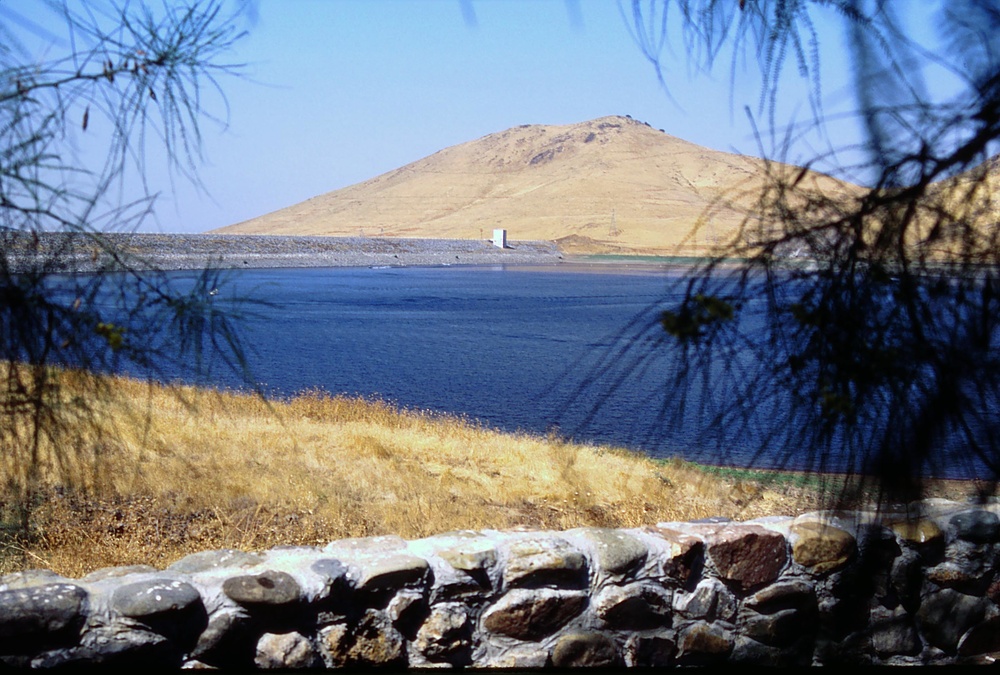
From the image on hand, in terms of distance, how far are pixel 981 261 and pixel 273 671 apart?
2531 millimetres

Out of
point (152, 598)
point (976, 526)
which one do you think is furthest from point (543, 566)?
point (976, 526)

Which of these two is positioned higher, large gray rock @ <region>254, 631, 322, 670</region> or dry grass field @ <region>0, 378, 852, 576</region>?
large gray rock @ <region>254, 631, 322, 670</region>

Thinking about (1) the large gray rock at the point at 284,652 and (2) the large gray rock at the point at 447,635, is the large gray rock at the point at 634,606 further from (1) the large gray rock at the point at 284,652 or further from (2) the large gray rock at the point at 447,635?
(1) the large gray rock at the point at 284,652

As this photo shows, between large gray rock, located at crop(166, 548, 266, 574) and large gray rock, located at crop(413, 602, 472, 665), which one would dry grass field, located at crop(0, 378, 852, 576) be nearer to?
large gray rock, located at crop(166, 548, 266, 574)

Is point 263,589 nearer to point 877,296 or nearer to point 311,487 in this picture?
point 877,296

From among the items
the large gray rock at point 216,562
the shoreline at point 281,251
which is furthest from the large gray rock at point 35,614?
the shoreline at point 281,251

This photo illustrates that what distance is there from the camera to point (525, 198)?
320 feet

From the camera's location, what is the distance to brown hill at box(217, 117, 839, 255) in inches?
2665

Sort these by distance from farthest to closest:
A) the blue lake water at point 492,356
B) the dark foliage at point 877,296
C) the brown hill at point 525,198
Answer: the brown hill at point 525,198 → the blue lake water at point 492,356 → the dark foliage at point 877,296

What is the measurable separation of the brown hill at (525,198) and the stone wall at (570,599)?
45786 millimetres

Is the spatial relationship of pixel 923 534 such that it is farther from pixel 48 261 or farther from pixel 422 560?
pixel 48 261

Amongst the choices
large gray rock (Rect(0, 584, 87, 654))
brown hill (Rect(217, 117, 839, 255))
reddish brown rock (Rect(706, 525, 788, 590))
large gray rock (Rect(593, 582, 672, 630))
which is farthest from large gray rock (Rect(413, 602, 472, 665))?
brown hill (Rect(217, 117, 839, 255))

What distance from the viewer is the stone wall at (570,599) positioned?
295cm

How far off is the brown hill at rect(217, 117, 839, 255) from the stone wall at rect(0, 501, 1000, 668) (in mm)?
45786
